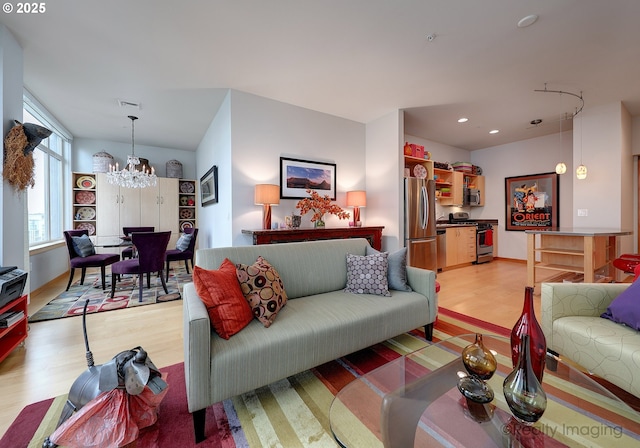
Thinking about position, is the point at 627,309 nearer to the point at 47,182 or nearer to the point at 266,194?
the point at 266,194

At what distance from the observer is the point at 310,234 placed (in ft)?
11.2

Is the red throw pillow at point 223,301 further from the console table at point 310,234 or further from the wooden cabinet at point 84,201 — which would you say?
the wooden cabinet at point 84,201

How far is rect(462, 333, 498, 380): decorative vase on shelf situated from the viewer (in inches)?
43.1

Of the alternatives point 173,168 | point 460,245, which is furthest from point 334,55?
point 173,168

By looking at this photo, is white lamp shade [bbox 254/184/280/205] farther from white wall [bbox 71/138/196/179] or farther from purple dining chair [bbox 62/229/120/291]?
white wall [bbox 71/138/196/179]

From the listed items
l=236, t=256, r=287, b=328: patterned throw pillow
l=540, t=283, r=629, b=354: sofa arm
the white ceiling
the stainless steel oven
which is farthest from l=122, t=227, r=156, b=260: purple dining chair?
the stainless steel oven

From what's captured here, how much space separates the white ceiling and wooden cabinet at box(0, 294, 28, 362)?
7.58 feet

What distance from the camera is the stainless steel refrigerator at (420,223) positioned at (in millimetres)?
4121

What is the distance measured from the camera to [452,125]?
185 inches

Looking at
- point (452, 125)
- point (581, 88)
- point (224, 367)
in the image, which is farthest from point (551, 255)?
point (224, 367)

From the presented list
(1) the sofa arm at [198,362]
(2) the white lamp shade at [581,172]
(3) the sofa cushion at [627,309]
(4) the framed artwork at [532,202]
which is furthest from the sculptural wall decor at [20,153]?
(4) the framed artwork at [532,202]

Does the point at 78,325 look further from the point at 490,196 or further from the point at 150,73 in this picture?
the point at 490,196

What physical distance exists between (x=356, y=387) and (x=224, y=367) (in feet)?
2.12

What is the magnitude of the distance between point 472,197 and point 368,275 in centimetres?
511
